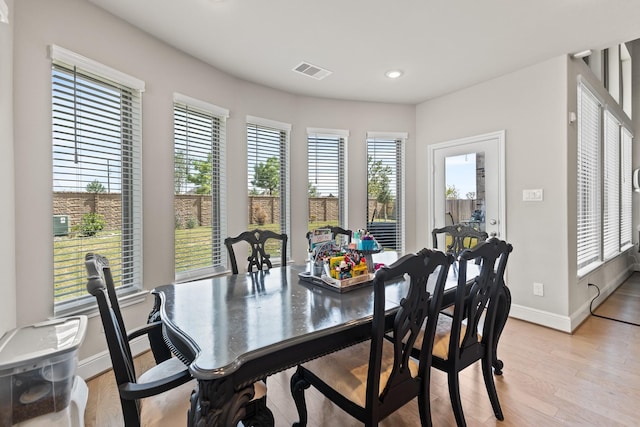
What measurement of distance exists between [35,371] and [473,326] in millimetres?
2138

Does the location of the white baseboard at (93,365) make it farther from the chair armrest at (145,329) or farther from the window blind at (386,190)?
the window blind at (386,190)

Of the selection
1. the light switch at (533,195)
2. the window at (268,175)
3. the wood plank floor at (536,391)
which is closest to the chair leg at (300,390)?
the wood plank floor at (536,391)

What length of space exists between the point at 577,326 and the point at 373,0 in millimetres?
3609

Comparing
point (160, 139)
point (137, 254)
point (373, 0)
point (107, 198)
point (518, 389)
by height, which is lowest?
point (518, 389)

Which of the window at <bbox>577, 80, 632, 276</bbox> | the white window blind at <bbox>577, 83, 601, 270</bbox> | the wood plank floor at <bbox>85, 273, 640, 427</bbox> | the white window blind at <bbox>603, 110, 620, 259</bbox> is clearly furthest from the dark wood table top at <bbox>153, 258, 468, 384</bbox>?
the white window blind at <bbox>603, 110, 620, 259</bbox>

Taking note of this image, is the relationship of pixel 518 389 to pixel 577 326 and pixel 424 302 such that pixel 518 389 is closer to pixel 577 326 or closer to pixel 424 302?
pixel 424 302

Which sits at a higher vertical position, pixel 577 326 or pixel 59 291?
pixel 59 291

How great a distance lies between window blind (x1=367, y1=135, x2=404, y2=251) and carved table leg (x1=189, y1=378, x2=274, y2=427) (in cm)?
354

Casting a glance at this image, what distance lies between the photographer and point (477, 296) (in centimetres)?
166

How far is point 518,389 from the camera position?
2.06 metres

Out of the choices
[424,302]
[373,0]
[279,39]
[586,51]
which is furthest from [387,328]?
[586,51]

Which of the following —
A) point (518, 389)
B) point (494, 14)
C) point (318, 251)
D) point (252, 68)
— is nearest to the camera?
point (318, 251)

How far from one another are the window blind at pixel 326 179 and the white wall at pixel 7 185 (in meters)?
2.81

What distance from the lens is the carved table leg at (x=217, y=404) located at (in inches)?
37.5
